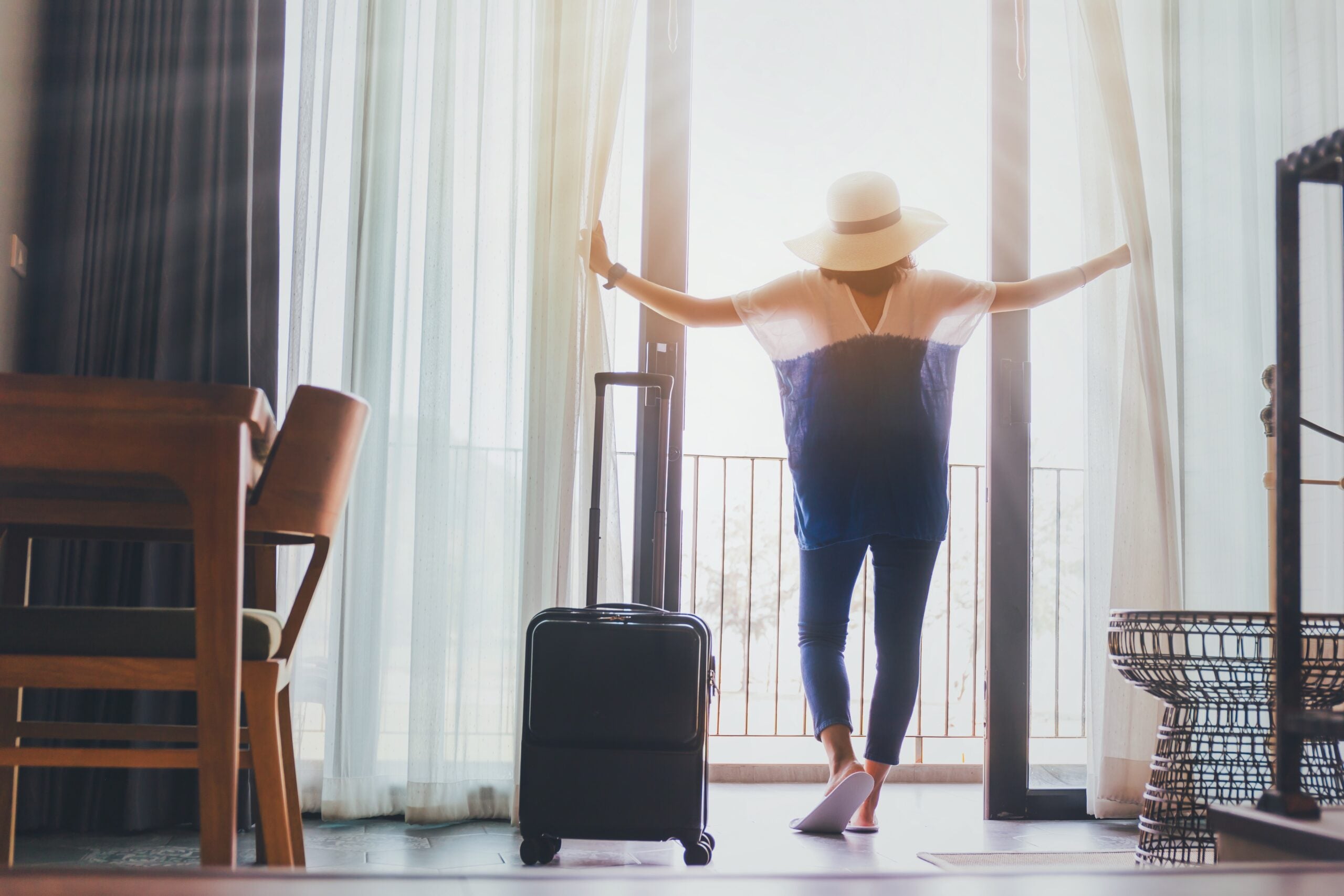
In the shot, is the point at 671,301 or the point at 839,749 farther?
the point at 671,301

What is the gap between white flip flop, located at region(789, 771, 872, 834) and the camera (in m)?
2.30

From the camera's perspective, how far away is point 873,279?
253cm

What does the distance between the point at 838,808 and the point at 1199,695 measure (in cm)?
80

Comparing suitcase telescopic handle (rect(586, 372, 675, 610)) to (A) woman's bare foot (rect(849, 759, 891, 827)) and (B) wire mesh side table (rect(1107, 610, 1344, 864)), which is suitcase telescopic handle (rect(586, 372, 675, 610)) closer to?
(A) woman's bare foot (rect(849, 759, 891, 827))

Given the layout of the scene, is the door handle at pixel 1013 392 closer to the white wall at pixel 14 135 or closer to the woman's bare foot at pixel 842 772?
the woman's bare foot at pixel 842 772

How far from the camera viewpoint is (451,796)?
2.54 metres

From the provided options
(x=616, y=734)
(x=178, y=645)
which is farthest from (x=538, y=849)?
(x=178, y=645)

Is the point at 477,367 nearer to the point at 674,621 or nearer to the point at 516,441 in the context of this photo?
the point at 516,441

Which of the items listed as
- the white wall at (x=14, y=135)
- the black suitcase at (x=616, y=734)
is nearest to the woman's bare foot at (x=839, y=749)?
the black suitcase at (x=616, y=734)

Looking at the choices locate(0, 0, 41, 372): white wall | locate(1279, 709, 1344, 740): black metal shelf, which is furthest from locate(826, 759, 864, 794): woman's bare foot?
locate(0, 0, 41, 372): white wall

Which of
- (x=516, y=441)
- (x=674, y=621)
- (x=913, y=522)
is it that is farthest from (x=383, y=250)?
(x=913, y=522)

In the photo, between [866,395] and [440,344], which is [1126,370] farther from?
[440,344]

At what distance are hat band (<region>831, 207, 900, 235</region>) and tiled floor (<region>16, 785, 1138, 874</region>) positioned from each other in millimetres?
1436

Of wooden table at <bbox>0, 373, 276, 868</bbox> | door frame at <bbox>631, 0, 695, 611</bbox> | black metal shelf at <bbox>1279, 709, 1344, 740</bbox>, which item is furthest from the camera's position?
door frame at <bbox>631, 0, 695, 611</bbox>
